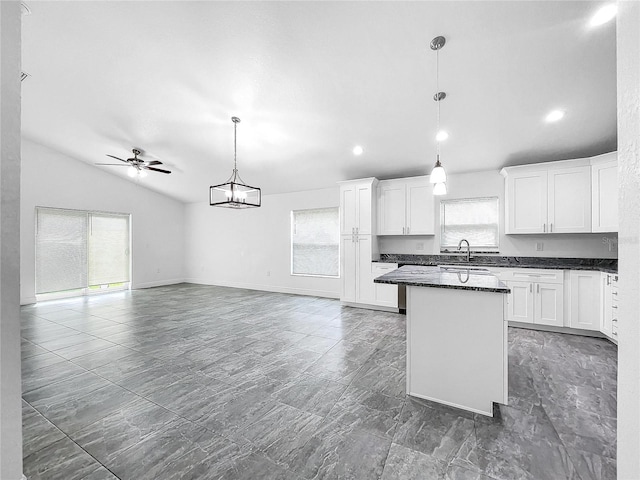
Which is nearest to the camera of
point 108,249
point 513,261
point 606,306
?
point 606,306

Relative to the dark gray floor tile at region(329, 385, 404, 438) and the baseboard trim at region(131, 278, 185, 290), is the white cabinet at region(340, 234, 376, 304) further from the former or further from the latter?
the baseboard trim at region(131, 278, 185, 290)

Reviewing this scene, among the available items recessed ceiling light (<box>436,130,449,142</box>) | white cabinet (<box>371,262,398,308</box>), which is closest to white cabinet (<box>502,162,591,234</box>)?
recessed ceiling light (<box>436,130,449,142</box>)

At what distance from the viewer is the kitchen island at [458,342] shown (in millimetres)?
2053

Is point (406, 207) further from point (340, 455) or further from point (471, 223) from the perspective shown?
point (340, 455)

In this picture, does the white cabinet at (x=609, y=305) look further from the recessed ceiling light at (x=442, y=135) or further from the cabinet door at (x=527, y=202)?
the recessed ceiling light at (x=442, y=135)

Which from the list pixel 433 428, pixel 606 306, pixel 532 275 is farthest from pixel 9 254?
pixel 606 306

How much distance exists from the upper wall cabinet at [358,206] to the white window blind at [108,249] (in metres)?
6.02

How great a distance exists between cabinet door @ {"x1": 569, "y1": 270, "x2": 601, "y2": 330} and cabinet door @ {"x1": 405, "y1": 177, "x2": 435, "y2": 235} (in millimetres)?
2029

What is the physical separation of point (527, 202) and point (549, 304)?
1.55 meters

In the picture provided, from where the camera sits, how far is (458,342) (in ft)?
7.10

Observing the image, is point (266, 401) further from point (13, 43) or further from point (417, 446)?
point (13, 43)

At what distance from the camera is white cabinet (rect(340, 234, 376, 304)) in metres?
5.23

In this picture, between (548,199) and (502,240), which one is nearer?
(548,199)

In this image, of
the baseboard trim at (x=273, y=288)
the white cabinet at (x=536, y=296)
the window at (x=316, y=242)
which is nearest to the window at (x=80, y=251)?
the baseboard trim at (x=273, y=288)
